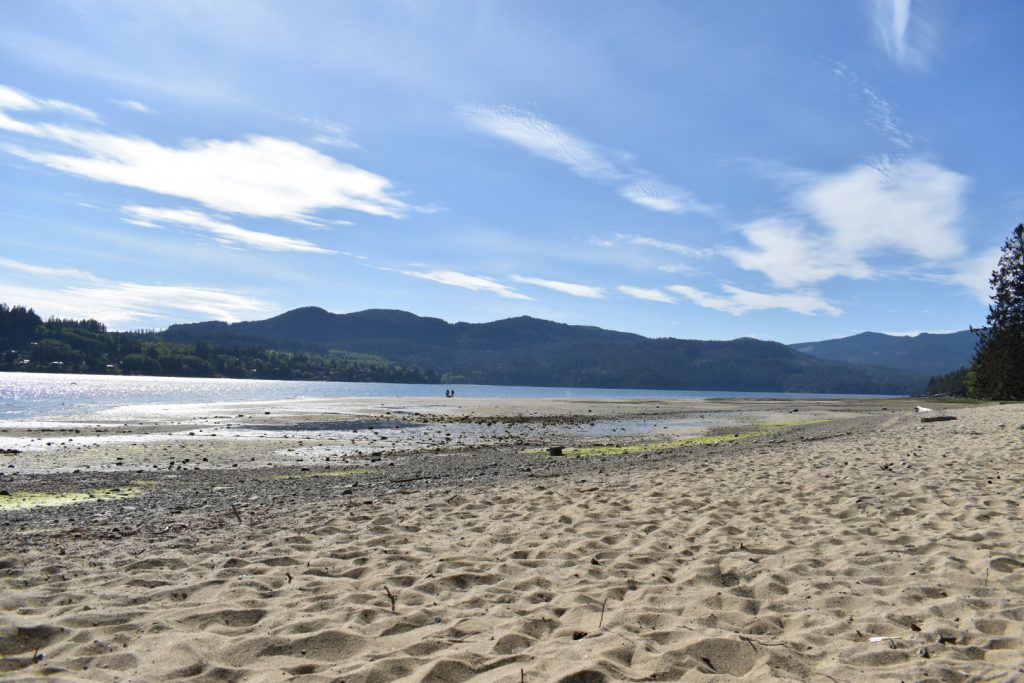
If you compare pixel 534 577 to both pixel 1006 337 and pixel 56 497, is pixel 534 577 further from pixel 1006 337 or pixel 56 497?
pixel 1006 337

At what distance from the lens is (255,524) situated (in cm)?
945

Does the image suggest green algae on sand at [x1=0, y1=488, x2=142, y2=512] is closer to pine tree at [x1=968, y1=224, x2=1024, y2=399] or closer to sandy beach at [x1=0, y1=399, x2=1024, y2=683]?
sandy beach at [x1=0, y1=399, x2=1024, y2=683]

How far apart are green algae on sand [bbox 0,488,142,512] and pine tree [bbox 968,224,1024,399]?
240ft

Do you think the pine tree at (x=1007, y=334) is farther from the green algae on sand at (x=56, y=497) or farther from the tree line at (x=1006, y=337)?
the green algae on sand at (x=56, y=497)

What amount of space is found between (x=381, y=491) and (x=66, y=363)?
22319 centimetres

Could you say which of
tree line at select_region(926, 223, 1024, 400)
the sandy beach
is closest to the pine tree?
tree line at select_region(926, 223, 1024, 400)

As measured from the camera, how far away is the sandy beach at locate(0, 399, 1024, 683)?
4.64m

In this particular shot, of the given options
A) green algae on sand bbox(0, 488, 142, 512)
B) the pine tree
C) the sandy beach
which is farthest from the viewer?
the pine tree

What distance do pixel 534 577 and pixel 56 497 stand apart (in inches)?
460

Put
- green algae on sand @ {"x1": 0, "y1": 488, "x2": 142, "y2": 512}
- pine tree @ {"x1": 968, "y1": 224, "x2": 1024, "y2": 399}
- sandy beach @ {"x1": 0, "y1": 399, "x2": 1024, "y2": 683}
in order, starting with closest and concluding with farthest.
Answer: sandy beach @ {"x1": 0, "y1": 399, "x2": 1024, "y2": 683}
green algae on sand @ {"x1": 0, "y1": 488, "x2": 142, "y2": 512}
pine tree @ {"x1": 968, "y1": 224, "x2": 1024, "y2": 399}

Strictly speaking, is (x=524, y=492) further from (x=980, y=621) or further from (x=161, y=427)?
(x=161, y=427)

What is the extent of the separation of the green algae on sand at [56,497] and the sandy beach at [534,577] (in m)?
0.12

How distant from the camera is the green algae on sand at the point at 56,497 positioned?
1173cm

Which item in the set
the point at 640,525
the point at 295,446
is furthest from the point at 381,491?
the point at 295,446
